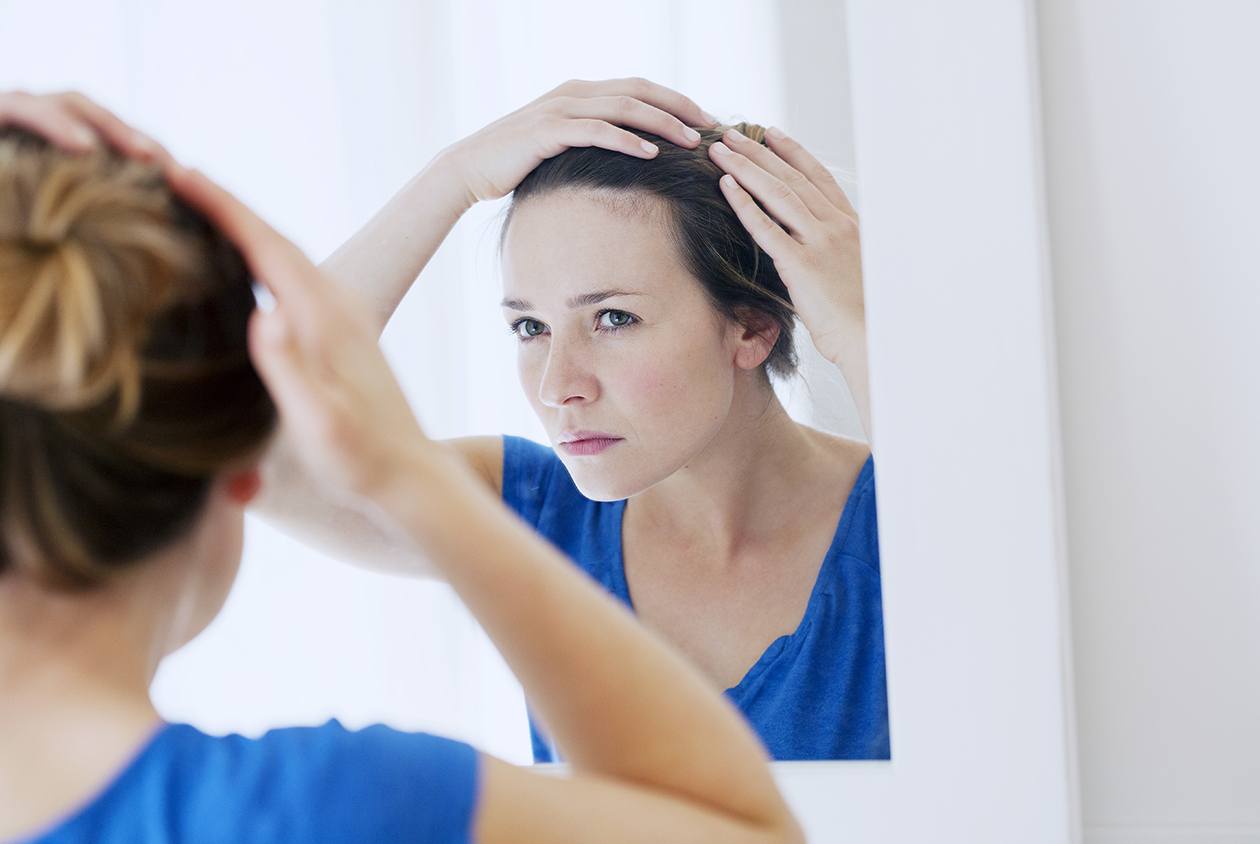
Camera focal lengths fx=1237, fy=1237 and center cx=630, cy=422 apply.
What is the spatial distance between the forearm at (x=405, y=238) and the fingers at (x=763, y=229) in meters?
0.19

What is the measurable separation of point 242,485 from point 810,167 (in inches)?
18.2

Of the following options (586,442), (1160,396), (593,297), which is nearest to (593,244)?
(593,297)

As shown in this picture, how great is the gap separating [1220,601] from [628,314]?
41 cm

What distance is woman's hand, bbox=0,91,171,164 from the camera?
46 cm

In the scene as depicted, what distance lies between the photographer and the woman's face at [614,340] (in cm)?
82

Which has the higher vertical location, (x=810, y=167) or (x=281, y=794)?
(x=810, y=167)

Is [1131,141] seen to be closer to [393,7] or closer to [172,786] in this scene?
[393,7]

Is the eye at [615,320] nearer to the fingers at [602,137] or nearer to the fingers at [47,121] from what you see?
the fingers at [602,137]

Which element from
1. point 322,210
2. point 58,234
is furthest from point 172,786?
point 322,210

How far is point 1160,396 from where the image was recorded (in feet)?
2.52

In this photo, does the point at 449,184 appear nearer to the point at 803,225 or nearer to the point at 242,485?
the point at 803,225

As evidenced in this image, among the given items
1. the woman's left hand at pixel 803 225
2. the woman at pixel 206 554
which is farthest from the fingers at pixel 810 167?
the woman at pixel 206 554

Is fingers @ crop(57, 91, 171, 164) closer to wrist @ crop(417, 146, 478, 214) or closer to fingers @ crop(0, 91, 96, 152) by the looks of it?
fingers @ crop(0, 91, 96, 152)

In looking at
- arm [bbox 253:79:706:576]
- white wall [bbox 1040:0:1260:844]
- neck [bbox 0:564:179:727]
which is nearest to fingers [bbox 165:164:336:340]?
neck [bbox 0:564:179:727]
